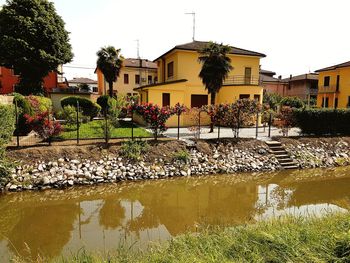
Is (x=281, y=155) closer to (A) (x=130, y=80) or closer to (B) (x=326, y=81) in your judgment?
(B) (x=326, y=81)

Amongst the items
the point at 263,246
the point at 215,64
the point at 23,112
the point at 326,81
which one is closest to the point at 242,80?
the point at 215,64

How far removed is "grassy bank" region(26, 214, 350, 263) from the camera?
409 cm

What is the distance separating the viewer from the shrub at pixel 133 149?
1152 cm

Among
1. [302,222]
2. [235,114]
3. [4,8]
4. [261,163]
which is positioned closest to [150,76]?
[4,8]

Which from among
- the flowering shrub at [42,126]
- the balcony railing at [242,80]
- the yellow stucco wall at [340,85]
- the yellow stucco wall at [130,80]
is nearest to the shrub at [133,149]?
the flowering shrub at [42,126]

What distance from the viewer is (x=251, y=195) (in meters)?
9.59

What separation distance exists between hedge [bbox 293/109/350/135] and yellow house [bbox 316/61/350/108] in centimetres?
1883

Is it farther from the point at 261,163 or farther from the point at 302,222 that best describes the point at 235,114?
the point at 302,222

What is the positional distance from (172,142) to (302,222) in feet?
26.7

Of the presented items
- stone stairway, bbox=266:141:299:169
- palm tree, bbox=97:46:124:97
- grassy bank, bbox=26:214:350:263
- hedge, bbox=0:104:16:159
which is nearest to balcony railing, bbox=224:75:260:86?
stone stairway, bbox=266:141:299:169

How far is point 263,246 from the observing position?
4.44m

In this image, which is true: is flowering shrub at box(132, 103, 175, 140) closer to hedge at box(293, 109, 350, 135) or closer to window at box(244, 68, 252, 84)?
hedge at box(293, 109, 350, 135)

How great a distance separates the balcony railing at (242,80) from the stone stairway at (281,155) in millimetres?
9650

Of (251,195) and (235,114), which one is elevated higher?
(235,114)
